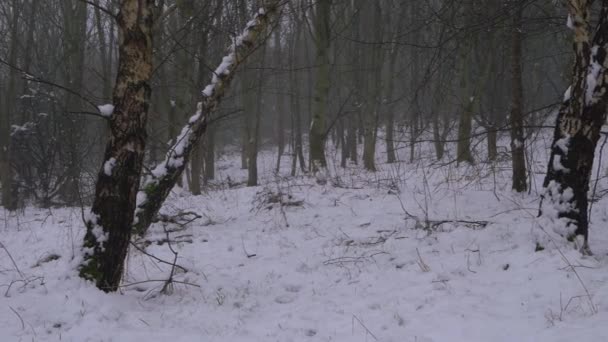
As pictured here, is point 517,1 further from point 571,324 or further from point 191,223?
point 191,223

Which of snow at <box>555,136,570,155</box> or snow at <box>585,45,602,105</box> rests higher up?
snow at <box>585,45,602,105</box>

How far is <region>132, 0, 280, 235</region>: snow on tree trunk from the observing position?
14.3 feet

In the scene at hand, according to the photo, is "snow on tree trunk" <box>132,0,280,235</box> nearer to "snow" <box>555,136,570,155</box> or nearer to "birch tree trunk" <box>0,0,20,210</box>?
"snow" <box>555,136,570,155</box>

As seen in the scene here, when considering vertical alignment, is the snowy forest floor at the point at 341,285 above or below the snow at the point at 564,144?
below

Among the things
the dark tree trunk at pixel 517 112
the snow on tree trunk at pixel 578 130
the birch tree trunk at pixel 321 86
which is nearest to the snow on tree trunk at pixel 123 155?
the snow on tree trunk at pixel 578 130

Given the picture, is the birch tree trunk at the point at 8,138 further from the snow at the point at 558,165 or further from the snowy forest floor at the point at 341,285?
the snow at the point at 558,165

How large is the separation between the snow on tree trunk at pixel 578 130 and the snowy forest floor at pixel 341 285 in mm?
280

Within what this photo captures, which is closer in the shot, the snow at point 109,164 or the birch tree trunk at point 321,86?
the snow at point 109,164

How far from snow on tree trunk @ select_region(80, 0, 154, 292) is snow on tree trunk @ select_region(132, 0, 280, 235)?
2.59 feet

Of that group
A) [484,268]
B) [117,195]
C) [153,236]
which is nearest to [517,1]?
[484,268]

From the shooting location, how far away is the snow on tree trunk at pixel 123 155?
3.46 metres

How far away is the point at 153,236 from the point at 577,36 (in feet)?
16.2

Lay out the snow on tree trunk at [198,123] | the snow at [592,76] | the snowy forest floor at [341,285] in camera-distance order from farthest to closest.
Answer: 1. the snow on tree trunk at [198,123]
2. the snow at [592,76]
3. the snowy forest floor at [341,285]

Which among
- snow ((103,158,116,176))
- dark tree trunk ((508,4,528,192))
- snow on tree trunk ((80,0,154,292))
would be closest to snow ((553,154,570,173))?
dark tree trunk ((508,4,528,192))
